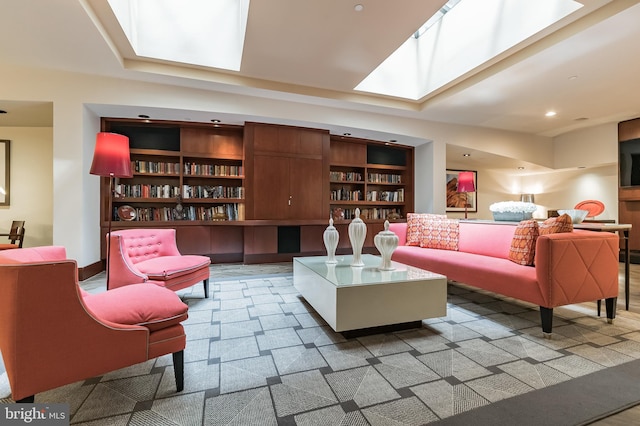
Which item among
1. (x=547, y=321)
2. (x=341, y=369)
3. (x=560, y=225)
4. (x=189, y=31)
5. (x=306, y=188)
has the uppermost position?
(x=189, y=31)

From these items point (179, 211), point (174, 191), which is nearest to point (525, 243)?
point (179, 211)

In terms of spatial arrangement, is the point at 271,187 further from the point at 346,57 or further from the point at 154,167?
the point at 346,57

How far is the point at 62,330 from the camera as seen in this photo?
47.8 inches

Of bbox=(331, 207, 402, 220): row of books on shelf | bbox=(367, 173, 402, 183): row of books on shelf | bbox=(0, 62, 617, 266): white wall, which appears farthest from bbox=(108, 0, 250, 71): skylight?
bbox=(367, 173, 402, 183): row of books on shelf

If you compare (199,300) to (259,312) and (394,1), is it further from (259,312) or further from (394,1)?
(394,1)

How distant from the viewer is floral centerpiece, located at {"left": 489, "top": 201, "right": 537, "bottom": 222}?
3.23m

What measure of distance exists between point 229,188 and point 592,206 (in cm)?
773

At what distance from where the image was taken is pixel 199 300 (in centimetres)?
303

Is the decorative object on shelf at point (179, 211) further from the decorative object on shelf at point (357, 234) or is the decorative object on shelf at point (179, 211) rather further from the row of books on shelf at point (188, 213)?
the decorative object on shelf at point (357, 234)

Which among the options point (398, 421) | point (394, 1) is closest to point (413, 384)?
point (398, 421)

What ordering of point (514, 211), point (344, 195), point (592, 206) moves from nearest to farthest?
1. point (514, 211)
2. point (344, 195)
3. point (592, 206)

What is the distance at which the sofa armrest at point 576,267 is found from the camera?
209cm

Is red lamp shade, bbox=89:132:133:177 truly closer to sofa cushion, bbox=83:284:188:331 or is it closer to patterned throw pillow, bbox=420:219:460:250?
sofa cushion, bbox=83:284:188:331

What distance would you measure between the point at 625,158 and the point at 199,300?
26.1ft
